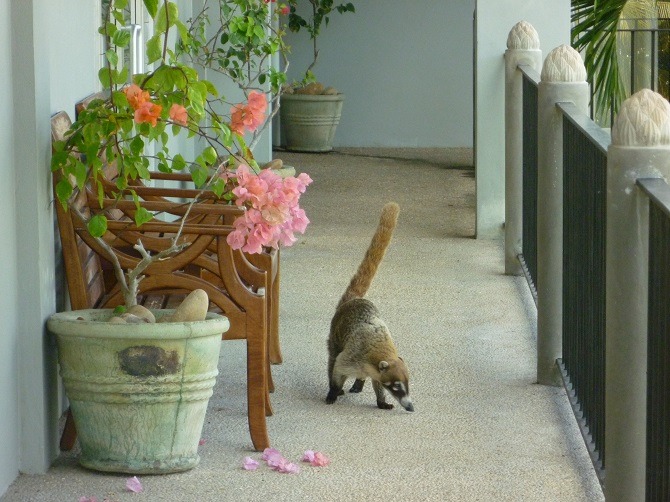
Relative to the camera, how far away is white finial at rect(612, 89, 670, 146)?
284 cm

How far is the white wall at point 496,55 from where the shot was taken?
7.59 m

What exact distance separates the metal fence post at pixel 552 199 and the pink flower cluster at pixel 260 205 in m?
1.31

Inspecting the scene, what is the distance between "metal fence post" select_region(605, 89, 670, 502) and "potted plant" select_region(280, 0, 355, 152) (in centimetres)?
949

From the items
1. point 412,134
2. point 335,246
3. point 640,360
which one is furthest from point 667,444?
point 412,134

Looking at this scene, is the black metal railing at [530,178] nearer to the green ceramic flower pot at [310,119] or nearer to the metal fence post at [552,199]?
the metal fence post at [552,199]

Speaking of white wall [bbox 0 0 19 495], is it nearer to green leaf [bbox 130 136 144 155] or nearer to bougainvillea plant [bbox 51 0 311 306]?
bougainvillea plant [bbox 51 0 311 306]

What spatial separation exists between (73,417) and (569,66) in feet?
7.34

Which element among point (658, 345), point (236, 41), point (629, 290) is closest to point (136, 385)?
point (629, 290)

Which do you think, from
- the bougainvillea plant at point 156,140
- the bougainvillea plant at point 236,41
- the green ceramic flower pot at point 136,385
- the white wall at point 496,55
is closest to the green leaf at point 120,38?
the bougainvillea plant at point 156,140

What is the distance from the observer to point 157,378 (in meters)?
3.55

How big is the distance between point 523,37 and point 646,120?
4.16 m

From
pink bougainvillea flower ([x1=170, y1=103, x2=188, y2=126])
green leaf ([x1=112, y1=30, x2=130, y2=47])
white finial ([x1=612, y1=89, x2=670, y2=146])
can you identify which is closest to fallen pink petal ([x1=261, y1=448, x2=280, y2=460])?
pink bougainvillea flower ([x1=170, y1=103, x2=188, y2=126])

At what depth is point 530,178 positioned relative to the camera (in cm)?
607

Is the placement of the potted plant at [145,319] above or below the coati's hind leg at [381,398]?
above
